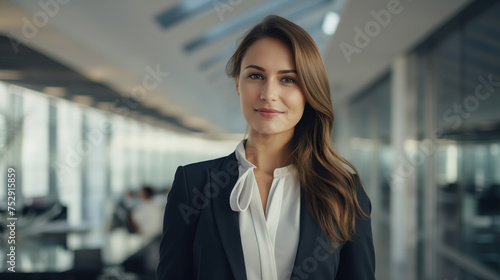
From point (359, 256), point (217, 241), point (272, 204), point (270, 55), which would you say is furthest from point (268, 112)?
point (359, 256)

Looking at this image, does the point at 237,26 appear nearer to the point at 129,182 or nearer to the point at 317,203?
the point at 317,203

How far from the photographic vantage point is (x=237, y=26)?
26.0 feet

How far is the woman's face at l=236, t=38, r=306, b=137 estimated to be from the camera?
1235 mm

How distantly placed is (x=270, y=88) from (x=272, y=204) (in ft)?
1.12

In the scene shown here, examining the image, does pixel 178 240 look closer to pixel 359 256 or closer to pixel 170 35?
pixel 359 256

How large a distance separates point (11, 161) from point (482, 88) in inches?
241

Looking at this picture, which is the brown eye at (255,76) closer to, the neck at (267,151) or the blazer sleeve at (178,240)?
the neck at (267,151)

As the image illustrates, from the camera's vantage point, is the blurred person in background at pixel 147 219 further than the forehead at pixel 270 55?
Yes

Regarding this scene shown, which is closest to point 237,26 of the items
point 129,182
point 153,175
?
point 129,182

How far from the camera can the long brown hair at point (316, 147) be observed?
1255mm

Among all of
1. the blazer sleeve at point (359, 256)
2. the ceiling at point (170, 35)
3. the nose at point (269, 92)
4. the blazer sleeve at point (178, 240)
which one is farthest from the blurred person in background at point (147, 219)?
the nose at point (269, 92)

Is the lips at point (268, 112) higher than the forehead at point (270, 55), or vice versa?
the forehead at point (270, 55)

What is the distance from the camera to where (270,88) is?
1218 mm

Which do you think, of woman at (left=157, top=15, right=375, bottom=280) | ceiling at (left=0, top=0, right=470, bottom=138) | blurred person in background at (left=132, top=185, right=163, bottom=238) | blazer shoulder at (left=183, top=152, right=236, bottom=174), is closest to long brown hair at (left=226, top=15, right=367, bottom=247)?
woman at (left=157, top=15, right=375, bottom=280)
